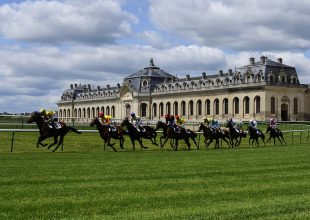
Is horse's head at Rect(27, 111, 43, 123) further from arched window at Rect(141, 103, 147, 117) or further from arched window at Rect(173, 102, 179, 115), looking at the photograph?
arched window at Rect(141, 103, 147, 117)

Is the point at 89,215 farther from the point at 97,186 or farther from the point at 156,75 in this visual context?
the point at 156,75

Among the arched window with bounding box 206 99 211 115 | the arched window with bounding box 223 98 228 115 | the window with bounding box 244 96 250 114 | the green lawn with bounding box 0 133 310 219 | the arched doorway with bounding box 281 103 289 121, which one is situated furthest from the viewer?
Answer: the arched window with bounding box 206 99 211 115

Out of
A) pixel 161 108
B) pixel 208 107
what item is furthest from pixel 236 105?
pixel 161 108

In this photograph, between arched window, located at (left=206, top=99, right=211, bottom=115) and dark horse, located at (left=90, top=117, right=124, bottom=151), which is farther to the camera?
arched window, located at (left=206, top=99, right=211, bottom=115)

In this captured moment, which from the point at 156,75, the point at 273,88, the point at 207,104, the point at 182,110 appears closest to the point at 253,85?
the point at 273,88

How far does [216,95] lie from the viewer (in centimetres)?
9394

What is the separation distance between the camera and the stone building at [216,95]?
85375mm

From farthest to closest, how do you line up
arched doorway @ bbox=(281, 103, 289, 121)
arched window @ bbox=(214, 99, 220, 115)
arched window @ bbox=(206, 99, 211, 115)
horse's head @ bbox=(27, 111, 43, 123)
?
arched window @ bbox=(206, 99, 211, 115), arched window @ bbox=(214, 99, 220, 115), arched doorway @ bbox=(281, 103, 289, 121), horse's head @ bbox=(27, 111, 43, 123)

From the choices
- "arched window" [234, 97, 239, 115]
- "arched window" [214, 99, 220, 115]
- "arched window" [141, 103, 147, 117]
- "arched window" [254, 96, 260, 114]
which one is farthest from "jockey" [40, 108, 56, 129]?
"arched window" [141, 103, 147, 117]

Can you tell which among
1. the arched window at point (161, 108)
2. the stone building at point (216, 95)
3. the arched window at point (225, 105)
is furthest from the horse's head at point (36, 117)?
the arched window at point (161, 108)

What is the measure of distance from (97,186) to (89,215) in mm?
3097

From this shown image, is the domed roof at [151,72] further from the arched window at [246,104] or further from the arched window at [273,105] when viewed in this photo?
the arched window at [273,105]

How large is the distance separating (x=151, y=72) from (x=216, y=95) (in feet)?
70.3

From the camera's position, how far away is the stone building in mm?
85375
